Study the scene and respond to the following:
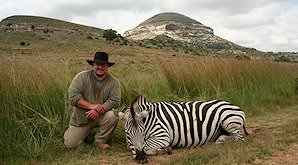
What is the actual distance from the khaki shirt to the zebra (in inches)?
17.0

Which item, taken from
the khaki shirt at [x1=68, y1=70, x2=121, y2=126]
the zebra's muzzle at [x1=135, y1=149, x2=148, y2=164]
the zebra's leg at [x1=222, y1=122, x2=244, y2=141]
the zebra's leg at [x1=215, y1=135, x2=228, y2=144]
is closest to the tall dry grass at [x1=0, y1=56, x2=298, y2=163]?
the khaki shirt at [x1=68, y1=70, x2=121, y2=126]

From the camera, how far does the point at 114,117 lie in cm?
568

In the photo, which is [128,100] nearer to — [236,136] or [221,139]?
[221,139]

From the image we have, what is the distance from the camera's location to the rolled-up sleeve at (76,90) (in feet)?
17.8

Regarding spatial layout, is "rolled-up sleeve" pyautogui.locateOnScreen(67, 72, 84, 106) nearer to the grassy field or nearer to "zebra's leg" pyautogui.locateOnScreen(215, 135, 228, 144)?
the grassy field

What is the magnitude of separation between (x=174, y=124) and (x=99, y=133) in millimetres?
1188

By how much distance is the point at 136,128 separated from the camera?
508 centimetres

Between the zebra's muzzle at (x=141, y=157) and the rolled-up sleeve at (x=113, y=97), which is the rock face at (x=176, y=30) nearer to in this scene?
the rolled-up sleeve at (x=113, y=97)

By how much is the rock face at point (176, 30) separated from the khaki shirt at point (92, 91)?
443 feet

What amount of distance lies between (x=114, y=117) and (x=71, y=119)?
0.68m

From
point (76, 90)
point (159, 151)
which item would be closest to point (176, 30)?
point (76, 90)

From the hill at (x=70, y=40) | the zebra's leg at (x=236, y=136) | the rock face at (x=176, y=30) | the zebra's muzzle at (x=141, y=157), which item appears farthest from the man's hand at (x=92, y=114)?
the rock face at (x=176, y=30)

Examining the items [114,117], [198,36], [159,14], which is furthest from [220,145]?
[159,14]

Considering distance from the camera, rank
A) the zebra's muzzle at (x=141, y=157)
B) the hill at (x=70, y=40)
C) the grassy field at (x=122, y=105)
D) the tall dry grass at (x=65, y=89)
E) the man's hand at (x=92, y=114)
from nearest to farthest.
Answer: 1. the zebra's muzzle at (x=141, y=157)
2. the grassy field at (x=122, y=105)
3. the tall dry grass at (x=65, y=89)
4. the man's hand at (x=92, y=114)
5. the hill at (x=70, y=40)
